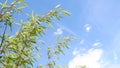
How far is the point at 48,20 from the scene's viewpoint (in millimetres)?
5688

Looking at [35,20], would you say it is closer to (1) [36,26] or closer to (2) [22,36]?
(1) [36,26]

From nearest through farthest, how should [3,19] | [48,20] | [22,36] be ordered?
[3,19] < [22,36] < [48,20]

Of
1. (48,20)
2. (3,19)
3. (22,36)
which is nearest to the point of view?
(3,19)

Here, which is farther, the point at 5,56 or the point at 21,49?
the point at 21,49

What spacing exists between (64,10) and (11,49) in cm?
147

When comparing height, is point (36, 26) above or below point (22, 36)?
above

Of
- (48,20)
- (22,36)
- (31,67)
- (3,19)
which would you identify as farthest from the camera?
(31,67)

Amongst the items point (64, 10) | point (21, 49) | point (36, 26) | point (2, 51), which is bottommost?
point (2, 51)

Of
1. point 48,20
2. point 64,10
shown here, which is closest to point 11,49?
point 48,20

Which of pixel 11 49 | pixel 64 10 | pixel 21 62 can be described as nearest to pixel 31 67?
pixel 21 62

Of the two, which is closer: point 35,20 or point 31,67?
point 35,20

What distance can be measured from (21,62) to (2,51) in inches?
33.5

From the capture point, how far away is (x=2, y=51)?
4961 millimetres

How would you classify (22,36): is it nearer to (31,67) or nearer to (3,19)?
(3,19)
